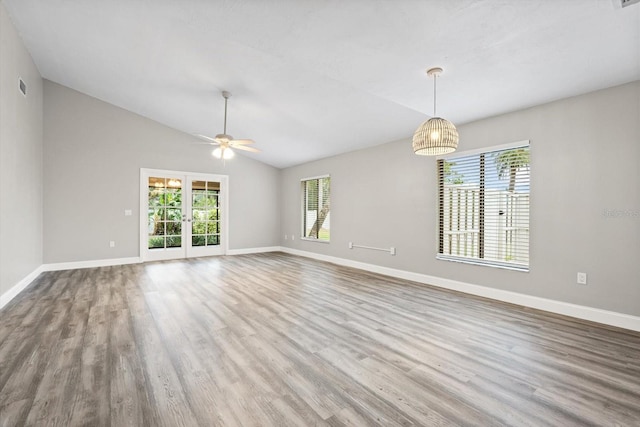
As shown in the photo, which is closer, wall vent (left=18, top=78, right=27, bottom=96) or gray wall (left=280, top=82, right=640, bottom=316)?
gray wall (left=280, top=82, right=640, bottom=316)

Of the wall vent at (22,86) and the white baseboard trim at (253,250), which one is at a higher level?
the wall vent at (22,86)

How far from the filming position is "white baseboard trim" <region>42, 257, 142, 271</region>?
556 cm

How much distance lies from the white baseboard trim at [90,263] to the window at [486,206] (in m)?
6.29

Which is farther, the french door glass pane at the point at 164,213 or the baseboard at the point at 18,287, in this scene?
the french door glass pane at the point at 164,213

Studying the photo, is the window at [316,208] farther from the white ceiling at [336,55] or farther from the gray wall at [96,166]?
the gray wall at [96,166]

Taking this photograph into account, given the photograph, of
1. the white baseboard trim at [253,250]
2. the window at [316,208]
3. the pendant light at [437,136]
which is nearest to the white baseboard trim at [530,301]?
the window at [316,208]

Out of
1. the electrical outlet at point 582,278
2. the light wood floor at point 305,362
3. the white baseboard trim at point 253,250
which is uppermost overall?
the electrical outlet at point 582,278

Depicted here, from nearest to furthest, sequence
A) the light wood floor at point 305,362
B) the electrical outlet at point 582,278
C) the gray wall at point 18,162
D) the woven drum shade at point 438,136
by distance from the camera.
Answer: the light wood floor at point 305,362, the woven drum shade at point 438,136, the electrical outlet at point 582,278, the gray wall at point 18,162

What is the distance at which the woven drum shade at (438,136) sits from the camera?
2840mm

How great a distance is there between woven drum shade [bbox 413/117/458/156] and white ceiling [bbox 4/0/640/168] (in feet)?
2.00

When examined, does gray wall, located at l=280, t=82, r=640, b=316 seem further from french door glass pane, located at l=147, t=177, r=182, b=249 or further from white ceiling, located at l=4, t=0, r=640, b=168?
french door glass pane, located at l=147, t=177, r=182, b=249

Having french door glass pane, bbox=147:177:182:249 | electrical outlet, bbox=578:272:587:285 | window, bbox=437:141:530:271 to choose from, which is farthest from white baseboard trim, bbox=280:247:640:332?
french door glass pane, bbox=147:177:182:249

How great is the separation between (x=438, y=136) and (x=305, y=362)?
235cm

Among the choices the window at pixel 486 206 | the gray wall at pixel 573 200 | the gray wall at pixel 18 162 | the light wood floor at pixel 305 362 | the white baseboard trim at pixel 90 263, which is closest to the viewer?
the light wood floor at pixel 305 362
